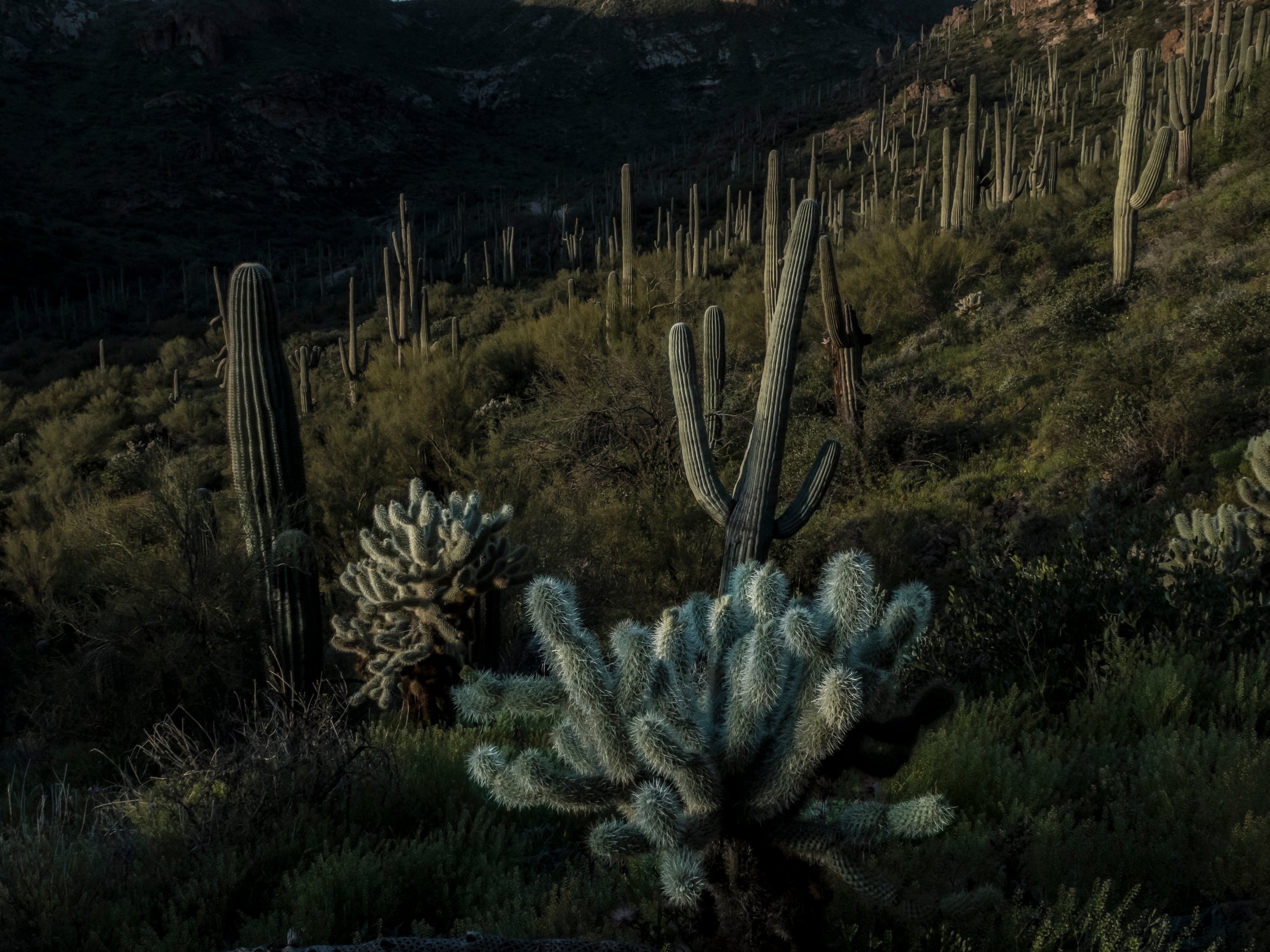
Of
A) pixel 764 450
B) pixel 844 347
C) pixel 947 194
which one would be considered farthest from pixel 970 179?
pixel 764 450

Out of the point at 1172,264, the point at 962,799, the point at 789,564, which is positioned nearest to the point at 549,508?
the point at 789,564

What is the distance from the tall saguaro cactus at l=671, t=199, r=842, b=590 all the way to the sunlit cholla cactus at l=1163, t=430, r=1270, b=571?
2.36 m

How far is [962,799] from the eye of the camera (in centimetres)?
364

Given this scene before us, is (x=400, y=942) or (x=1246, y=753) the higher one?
(x=400, y=942)

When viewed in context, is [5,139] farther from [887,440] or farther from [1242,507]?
[1242,507]

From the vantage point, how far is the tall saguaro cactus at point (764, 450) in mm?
6613

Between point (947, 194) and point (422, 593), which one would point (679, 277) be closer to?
point (947, 194)

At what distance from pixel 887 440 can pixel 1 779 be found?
32.1 ft

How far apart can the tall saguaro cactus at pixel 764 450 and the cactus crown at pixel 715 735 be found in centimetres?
383

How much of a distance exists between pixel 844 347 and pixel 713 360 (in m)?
2.18

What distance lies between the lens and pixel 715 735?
2.66m

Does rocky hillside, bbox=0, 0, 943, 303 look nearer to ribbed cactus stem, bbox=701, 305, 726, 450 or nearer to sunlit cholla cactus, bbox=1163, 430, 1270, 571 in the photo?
ribbed cactus stem, bbox=701, 305, 726, 450

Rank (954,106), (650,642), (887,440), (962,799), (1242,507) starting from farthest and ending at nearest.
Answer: (954,106)
(887,440)
(1242,507)
(962,799)
(650,642)

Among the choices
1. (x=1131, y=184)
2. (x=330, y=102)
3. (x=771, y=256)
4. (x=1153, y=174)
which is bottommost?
(x=771, y=256)
